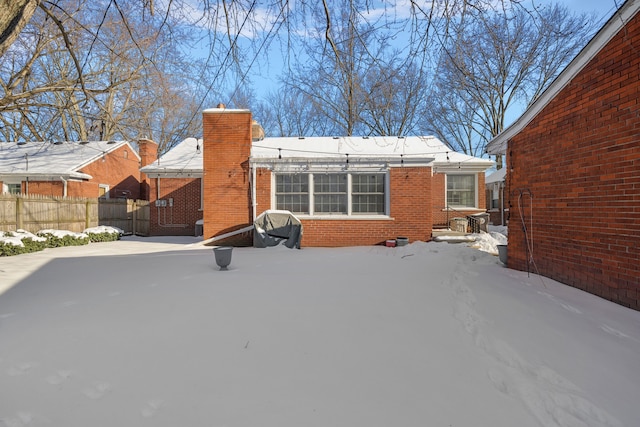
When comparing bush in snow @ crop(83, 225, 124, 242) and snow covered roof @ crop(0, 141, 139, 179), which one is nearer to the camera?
bush in snow @ crop(83, 225, 124, 242)

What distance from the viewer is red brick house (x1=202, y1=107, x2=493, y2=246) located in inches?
436

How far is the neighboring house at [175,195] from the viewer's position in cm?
1570

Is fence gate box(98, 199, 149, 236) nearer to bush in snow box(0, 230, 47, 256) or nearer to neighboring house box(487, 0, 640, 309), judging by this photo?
bush in snow box(0, 230, 47, 256)

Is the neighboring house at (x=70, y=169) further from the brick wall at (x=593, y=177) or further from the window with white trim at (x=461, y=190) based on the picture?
the brick wall at (x=593, y=177)

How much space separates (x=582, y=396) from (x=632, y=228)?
2964mm

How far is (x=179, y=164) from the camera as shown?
15.9 meters

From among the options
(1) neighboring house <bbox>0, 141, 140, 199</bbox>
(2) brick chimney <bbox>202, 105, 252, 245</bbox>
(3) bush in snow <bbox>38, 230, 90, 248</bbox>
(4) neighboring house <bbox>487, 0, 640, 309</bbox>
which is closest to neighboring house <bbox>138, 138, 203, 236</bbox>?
(3) bush in snow <bbox>38, 230, 90, 248</bbox>

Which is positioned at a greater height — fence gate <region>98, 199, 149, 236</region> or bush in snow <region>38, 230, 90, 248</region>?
fence gate <region>98, 199, 149, 236</region>

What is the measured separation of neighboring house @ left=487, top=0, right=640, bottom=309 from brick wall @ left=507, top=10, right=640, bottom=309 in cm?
1

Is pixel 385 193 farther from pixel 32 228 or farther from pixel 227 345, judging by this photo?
pixel 32 228

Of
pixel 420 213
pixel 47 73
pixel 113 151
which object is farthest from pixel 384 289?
pixel 113 151

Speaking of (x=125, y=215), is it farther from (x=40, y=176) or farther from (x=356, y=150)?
(x=356, y=150)

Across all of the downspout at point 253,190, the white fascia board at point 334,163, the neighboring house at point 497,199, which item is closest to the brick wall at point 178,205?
the downspout at point 253,190

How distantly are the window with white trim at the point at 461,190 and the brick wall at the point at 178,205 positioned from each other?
12.4 m
